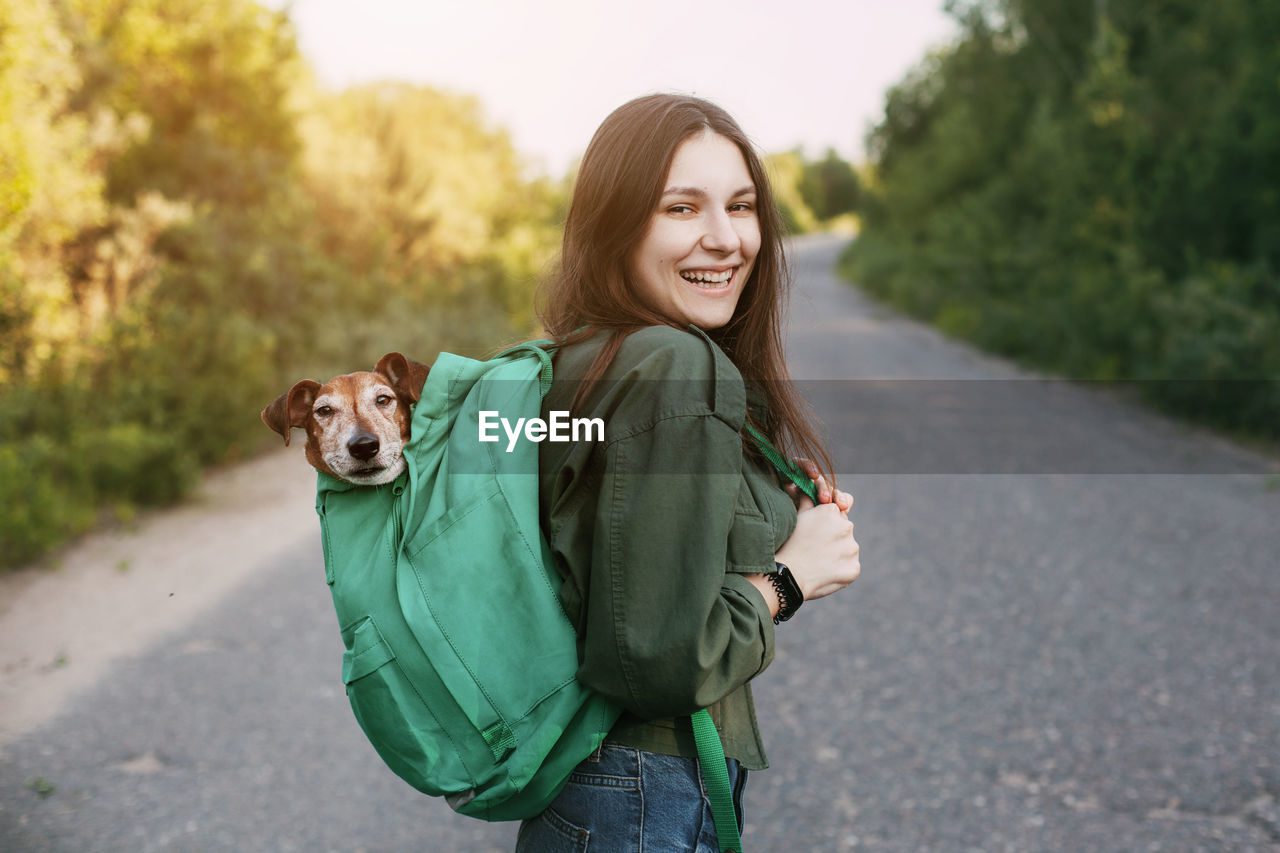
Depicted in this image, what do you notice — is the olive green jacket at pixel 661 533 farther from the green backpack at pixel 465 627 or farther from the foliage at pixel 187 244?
the foliage at pixel 187 244

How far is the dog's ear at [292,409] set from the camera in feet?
4.97

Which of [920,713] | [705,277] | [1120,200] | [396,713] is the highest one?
[1120,200]

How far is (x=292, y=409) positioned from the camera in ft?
4.99

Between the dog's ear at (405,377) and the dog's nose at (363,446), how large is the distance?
14 centimetres

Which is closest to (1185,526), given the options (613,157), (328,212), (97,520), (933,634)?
(933,634)

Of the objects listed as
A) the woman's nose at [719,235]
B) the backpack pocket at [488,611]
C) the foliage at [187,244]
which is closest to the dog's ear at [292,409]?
the backpack pocket at [488,611]

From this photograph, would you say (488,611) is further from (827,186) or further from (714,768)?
(827,186)

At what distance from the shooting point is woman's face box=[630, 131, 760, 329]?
1.65 m

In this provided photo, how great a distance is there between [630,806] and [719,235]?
37.4 inches

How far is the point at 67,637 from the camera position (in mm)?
5867

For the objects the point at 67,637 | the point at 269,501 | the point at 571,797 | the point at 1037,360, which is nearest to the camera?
the point at 571,797

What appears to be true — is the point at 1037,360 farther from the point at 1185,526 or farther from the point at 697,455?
the point at 697,455

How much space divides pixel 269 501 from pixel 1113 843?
295 inches

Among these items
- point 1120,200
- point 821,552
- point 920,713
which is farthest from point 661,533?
point 1120,200
